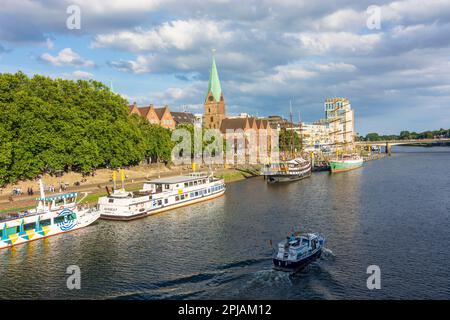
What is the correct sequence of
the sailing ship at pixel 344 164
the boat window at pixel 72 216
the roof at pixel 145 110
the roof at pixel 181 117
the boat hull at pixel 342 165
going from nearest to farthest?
the boat window at pixel 72 216, the boat hull at pixel 342 165, the sailing ship at pixel 344 164, the roof at pixel 145 110, the roof at pixel 181 117

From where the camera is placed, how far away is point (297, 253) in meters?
38.9

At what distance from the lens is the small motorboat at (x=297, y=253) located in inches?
1510

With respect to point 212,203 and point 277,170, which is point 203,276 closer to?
point 212,203

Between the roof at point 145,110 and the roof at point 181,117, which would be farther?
the roof at point 181,117

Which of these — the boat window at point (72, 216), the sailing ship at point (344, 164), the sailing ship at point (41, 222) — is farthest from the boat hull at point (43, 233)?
the sailing ship at point (344, 164)

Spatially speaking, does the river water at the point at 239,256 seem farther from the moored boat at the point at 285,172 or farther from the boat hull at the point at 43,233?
the moored boat at the point at 285,172

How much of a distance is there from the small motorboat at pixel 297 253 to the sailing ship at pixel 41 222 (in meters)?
31.6

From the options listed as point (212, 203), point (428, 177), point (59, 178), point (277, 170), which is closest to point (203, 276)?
point (212, 203)

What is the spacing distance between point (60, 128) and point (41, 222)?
30295 mm

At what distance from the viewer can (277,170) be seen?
11812cm

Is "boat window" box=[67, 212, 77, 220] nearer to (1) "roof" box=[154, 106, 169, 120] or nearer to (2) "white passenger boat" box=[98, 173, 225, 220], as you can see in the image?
(2) "white passenger boat" box=[98, 173, 225, 220]

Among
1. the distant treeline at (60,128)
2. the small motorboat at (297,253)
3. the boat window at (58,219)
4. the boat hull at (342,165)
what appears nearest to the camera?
the small motorboat at (297,253)

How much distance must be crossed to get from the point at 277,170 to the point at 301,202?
39988 millimetres

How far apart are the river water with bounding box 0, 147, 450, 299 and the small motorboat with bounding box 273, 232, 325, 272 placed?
88 cm
